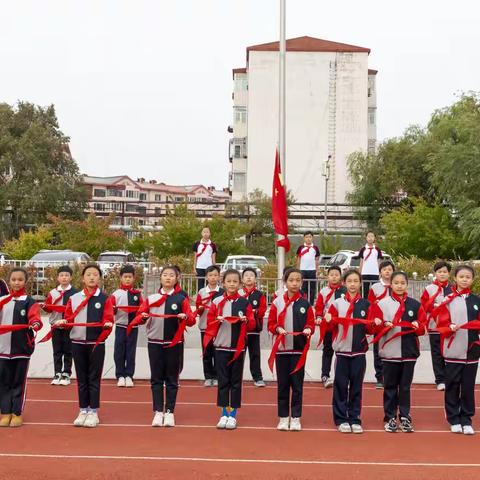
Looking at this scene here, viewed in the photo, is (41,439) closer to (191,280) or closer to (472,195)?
(191,280)

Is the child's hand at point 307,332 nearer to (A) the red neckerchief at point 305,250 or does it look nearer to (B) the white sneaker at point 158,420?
(B) the white sneaker at point 158,420

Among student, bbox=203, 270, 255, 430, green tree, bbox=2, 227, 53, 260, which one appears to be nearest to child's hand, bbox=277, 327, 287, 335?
student, bbox=203, 270, 255, 430

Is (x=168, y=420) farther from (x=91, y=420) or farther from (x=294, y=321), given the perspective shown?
(x=294, y=321)

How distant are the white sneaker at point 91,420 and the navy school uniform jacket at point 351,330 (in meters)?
2.66

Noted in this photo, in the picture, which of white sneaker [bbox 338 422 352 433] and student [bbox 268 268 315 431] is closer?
white sneaker [bbox 338 422 352 433]

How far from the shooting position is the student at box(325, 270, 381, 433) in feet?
25.5

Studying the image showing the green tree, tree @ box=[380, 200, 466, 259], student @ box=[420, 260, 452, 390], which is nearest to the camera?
student @ box=[420, 260, 452, 390]

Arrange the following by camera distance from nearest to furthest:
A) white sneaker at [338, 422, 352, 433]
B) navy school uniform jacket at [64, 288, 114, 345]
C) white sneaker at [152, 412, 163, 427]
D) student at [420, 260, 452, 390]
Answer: white sneaker at [338, 422, 352, 433] → white sneaker at [152, 412, 163, 427] → navy school uniform jacket at [64, 288, 114, 345] → student at [420, 260, 452, 390]

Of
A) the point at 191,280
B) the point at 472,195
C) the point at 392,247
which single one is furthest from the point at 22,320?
the point at 472,195

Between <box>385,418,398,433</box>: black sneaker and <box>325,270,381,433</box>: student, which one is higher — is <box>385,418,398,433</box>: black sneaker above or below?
below

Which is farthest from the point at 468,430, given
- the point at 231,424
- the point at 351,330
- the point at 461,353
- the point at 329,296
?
the point at 329,296

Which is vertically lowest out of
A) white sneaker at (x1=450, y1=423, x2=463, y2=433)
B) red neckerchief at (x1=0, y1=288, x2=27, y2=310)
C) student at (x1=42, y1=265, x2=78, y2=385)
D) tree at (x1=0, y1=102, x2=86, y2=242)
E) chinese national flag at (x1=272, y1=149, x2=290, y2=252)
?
white sneaker at (x1=450, y1=423, x2=463, y2=433)

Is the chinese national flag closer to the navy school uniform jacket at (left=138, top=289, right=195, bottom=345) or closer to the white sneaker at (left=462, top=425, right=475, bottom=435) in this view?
the navy school uniform jacket at (left=138, top=289, right=195, bottom=345)

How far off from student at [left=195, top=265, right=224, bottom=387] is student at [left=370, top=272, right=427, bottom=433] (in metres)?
2.50
